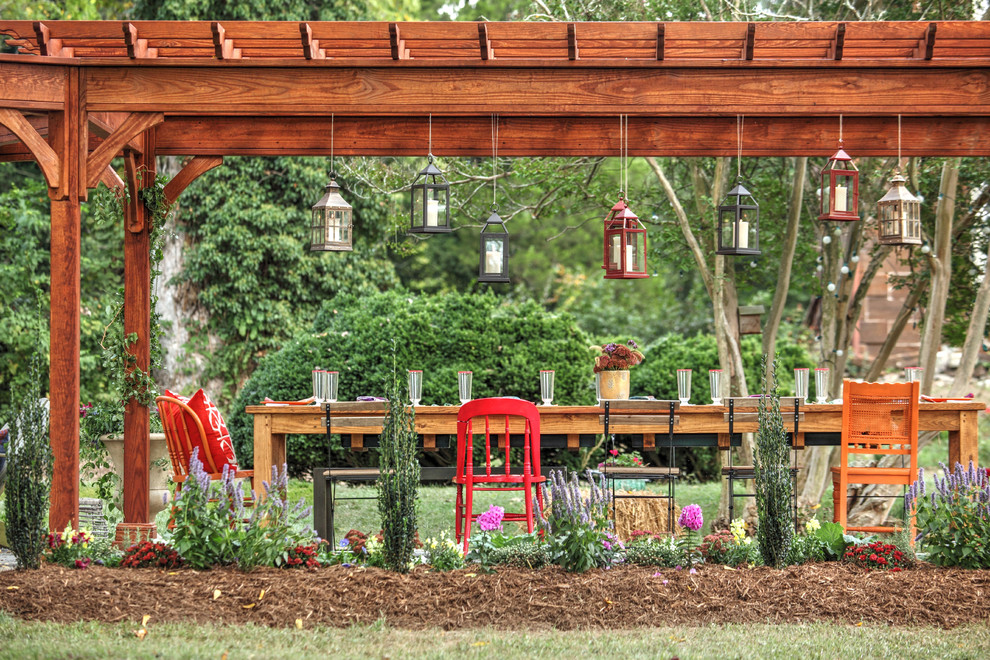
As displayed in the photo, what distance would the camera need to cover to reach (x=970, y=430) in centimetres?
648

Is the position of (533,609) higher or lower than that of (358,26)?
lower

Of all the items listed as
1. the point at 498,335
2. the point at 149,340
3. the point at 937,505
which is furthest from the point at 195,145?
the point at 937,505

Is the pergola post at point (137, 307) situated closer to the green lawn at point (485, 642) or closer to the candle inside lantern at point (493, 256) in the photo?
the green lawn at point (485, 642)

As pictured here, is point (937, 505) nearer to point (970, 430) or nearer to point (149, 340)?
point (970, 430)

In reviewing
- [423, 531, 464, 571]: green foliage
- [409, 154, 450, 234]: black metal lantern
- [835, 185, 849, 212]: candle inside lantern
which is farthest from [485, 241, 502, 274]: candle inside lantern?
[835, 185, 849, 212]: candle inside lantern

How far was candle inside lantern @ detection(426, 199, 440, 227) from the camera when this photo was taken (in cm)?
554

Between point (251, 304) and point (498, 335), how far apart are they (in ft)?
13.2

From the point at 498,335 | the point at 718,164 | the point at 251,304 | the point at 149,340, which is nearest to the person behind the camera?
the point at 149,340

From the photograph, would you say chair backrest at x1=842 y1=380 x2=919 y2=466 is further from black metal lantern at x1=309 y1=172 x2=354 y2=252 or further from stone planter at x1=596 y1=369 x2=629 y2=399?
black metal lantern at x1=309 y1=172 x2=354 y2=252

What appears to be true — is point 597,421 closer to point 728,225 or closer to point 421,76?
point 728,225

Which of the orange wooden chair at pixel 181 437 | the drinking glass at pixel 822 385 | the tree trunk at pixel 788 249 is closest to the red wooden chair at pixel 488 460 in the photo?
the orange wooden chair at pixel 181 437

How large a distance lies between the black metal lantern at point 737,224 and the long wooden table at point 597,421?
1247 mm

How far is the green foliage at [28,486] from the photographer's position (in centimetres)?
461

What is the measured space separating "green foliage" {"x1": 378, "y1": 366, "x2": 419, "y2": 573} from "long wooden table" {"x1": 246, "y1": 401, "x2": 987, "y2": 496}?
5.40 feet
